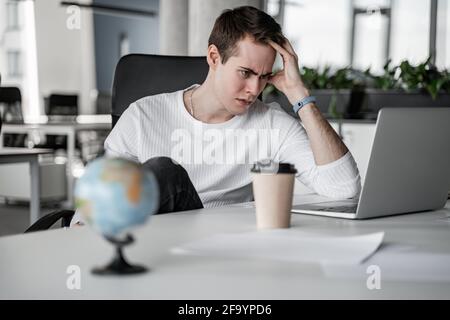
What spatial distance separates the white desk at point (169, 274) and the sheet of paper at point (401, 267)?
0.02m

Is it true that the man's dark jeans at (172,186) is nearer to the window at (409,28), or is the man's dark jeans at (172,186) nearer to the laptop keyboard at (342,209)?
the laptop keyboard at (342,209)

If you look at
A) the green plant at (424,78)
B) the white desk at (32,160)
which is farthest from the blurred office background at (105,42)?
the green plant at (424,78)

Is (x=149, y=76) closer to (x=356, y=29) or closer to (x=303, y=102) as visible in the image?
(x=303, y=102)

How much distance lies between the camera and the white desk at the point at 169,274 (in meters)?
0.81

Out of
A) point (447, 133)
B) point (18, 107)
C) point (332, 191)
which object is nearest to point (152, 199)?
point (447, 133)

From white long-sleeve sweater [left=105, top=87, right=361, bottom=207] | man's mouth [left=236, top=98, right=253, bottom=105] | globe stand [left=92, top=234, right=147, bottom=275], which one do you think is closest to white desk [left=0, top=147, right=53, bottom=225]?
white long-sleeve sweater [left=105, top=87, right=361, bottom=207]

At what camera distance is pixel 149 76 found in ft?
7.45

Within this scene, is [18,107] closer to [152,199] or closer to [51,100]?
[51,100]

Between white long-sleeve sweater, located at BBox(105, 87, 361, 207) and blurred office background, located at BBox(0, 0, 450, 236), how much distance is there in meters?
4.83

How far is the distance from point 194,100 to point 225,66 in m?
0.20

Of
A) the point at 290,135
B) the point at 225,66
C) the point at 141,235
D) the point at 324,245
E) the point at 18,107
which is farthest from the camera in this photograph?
the point at 18,107

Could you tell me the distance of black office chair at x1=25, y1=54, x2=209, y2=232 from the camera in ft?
7.38

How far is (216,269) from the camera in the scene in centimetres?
91

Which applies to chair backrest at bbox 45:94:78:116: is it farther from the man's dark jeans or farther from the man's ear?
the man's dark jeans
